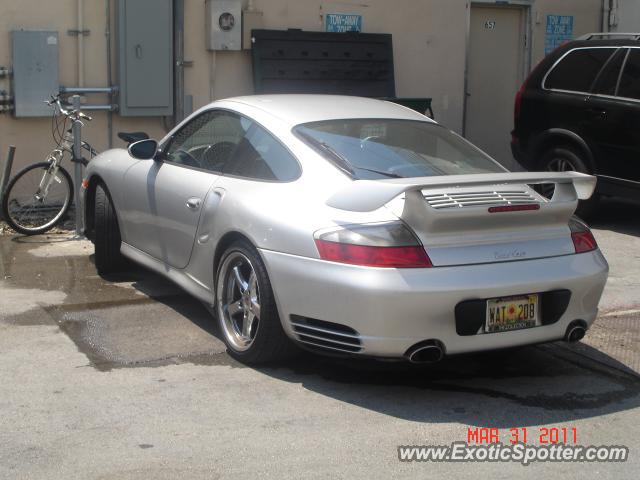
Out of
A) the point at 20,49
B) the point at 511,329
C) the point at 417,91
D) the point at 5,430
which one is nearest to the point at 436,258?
the point at 511,329

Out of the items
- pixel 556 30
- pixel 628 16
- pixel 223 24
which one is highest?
pixel 628 16

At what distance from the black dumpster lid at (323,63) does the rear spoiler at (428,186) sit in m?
6.01

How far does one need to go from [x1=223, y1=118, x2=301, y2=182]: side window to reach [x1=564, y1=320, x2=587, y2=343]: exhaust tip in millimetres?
1660

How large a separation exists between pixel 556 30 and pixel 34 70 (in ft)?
23.0

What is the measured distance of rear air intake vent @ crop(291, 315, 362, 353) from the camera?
4.87 meters

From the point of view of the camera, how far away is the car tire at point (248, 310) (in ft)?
17.2

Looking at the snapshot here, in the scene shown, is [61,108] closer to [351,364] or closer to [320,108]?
[320,108]

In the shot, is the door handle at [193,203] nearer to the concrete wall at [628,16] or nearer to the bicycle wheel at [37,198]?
the bicycle wheel at [37,198]

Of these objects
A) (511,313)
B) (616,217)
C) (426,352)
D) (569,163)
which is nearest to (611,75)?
(569,163)

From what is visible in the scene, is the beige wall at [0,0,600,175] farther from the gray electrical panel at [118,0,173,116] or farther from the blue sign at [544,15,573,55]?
the gray electrical panel at [118,0,173,116]

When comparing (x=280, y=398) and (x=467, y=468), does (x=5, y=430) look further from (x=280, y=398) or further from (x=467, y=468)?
(x=467, y=468)

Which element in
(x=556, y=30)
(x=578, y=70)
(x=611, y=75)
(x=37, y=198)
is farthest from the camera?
(x=556, y=30)

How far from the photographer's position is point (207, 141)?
6.38 m

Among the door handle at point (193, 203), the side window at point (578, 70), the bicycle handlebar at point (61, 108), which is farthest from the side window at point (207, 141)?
the side window at point (578, 70)
